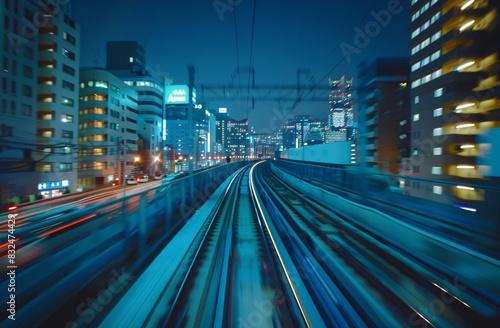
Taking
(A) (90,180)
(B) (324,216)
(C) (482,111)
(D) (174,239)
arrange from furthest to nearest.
A: (A) (90,180) < (C) (482,111) < (B) (324,216) < (D) (174,239)

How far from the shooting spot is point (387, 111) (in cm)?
2823

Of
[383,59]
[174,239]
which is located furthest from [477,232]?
[383,59]

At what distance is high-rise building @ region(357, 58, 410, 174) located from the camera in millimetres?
27859

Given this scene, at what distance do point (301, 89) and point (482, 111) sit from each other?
56.9 feet

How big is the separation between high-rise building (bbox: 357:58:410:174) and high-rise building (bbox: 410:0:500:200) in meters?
3.70

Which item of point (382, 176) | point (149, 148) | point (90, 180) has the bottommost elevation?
point (90, 180)

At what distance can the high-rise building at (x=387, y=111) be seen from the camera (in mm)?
27859

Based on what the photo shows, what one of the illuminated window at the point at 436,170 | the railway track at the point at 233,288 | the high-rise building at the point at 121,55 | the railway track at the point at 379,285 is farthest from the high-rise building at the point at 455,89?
the high-rise building at the point at 121,55

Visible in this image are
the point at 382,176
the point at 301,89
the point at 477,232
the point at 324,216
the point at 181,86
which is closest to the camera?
the point at 477,232

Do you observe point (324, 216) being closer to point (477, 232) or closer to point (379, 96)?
point (477, 232)

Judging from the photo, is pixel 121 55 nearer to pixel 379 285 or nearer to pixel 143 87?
pixel 143 87

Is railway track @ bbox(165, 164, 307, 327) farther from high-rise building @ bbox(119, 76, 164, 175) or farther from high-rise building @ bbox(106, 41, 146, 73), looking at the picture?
high-rise building @ bbox(106, 41, 146, 73)

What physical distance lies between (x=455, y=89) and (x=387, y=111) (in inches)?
310

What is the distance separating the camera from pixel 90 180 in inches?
1315
